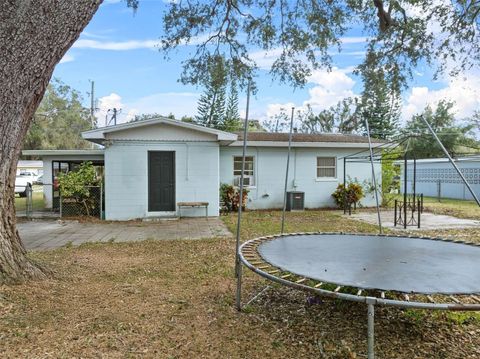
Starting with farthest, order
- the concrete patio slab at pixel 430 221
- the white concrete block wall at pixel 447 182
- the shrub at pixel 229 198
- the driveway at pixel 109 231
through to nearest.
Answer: the white concrete block wall at pixel 447 182 < the shrub at pixel 229 198 < the concrete patio slab at pixel 430 221 < the driveway at pixel 109 231

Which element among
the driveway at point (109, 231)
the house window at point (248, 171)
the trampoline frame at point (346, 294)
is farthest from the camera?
the house window at point (248, 171)

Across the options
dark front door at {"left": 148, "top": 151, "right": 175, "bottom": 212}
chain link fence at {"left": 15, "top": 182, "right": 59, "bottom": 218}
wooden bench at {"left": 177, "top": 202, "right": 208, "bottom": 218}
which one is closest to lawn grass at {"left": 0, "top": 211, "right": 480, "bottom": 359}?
wooden bench at {"left": 177, "top": 202, "right": 208, "bottom": 218}

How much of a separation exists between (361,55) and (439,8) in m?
1.82

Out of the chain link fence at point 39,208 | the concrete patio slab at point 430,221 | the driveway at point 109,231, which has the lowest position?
the driveway at point 109,231

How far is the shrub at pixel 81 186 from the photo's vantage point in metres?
11.2

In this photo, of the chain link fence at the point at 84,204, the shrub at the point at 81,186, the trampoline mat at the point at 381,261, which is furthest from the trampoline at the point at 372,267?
the chain link fence at the point at 84,204

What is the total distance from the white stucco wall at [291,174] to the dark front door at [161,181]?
2578mm

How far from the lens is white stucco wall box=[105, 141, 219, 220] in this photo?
1134cm

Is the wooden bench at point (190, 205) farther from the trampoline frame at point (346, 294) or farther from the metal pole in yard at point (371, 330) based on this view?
the metal pole in yard at point (371, 330)

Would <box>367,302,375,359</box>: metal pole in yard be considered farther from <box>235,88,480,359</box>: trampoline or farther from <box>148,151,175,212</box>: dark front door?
<box>148,151,175,212</box>: dark front door

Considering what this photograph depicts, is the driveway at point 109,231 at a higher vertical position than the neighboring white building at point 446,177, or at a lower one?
lower

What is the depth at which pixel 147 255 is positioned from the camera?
254 inches

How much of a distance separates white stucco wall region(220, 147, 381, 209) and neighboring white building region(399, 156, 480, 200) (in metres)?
6.06

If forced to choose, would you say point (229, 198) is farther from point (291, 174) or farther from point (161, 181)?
point (291, 174)
